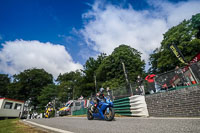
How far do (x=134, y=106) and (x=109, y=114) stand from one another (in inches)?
82.5

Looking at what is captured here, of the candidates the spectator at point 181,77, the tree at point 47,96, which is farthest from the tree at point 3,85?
the spectator at point 181,77

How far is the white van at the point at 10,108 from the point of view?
16734mm

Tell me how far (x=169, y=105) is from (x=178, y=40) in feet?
83.0

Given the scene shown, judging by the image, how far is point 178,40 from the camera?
25.4 m

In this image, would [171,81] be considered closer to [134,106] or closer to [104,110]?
[134,106]

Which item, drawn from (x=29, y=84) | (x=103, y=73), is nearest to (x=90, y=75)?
(x=103, y=73)

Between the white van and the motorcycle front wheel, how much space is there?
17.9 meters

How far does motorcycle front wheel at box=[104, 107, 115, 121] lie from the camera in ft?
18.5

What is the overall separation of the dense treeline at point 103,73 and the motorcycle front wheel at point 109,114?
70.5 feet

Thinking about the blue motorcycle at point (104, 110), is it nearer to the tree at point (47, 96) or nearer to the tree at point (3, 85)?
the tree at point (47, 96)

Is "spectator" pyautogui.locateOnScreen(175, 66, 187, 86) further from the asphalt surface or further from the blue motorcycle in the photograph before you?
the blue motorcycle

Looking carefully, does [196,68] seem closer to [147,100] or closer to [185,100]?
[185,100]

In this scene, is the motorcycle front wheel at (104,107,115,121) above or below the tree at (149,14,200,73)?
below

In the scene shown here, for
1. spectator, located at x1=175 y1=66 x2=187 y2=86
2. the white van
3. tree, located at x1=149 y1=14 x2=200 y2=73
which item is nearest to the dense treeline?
tree, located at x1=149 y1=14 x2=200 y2=73
